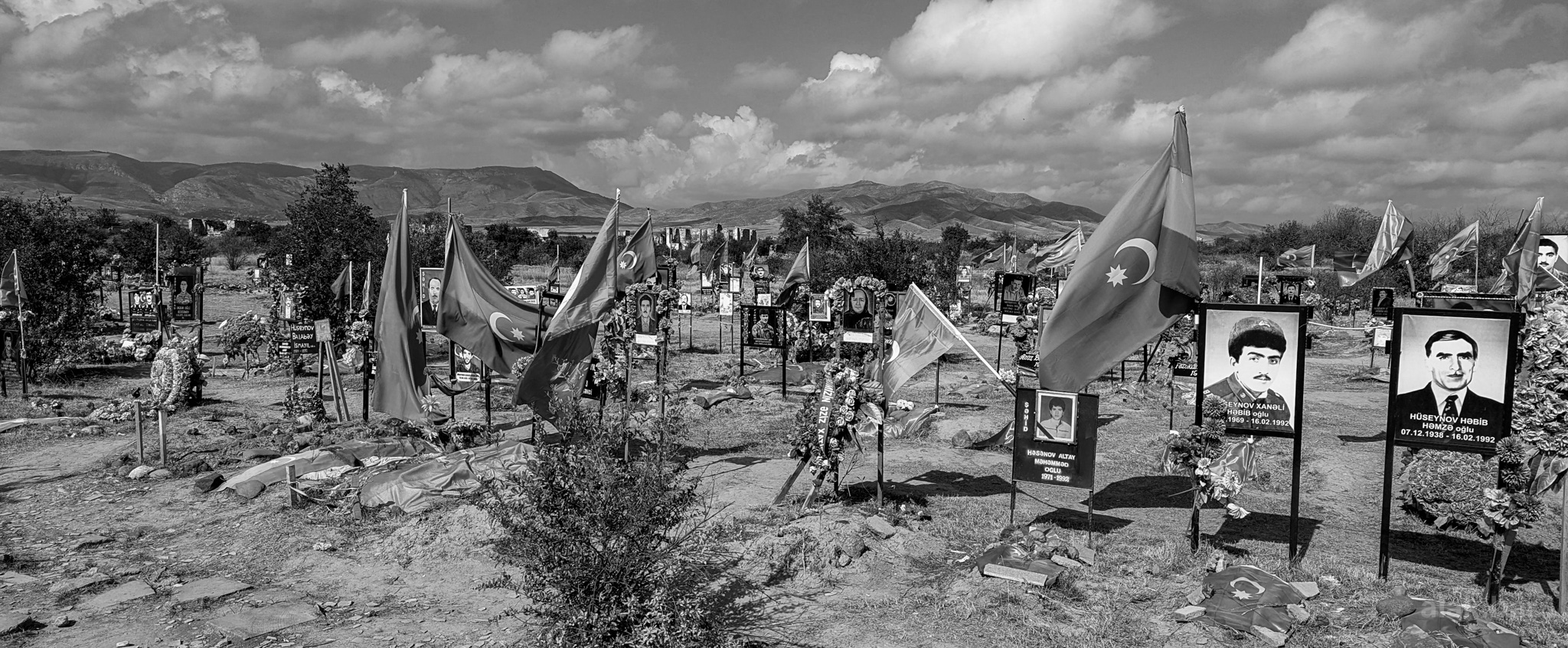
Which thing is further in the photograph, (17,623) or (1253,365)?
(1253,365)

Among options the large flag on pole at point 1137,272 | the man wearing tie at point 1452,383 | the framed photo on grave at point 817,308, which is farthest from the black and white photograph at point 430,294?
the man wearing tie at point 1452,383

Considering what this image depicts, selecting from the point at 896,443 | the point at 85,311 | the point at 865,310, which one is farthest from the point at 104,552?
the point at 85,311

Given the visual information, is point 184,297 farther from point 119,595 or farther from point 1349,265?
point 1349,265

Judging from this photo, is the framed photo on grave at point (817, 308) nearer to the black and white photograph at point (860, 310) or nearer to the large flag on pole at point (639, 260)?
the black and white photograph at point (860, 310)

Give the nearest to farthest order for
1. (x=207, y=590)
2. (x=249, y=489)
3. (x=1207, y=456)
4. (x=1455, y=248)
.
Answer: (x=207, y=590), (x=1207, y=456), (x=249, y=489), (x=1455, y=248)

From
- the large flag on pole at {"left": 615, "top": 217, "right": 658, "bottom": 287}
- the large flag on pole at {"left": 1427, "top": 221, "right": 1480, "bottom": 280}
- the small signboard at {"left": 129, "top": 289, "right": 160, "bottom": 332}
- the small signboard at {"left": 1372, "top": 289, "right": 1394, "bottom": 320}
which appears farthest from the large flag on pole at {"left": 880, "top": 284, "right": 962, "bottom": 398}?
the small signboard at {"left": 129, "top": 289, "right": 160, "bottom": 332}

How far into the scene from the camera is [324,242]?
2933 cm

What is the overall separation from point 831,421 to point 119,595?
25.0 feet

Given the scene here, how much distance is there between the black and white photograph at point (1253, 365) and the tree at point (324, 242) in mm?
23423

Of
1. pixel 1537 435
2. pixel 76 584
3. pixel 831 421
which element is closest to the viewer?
pixel 1537 435

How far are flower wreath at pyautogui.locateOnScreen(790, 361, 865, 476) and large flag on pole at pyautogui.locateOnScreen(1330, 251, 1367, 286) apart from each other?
22919 mm

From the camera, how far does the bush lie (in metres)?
6.91

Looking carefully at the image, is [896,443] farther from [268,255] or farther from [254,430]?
[268,255]

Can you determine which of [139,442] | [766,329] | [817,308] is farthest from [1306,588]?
[817,308]
